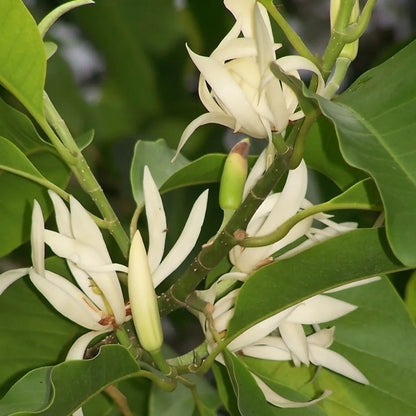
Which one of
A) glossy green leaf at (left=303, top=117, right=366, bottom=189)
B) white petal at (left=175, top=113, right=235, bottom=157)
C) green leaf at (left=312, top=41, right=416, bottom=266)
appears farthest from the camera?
glossy green leaf at (left=303, top=117, right=366, bottom=189)

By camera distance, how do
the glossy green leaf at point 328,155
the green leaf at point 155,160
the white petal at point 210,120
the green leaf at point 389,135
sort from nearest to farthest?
1. the green leaf at point 389,135
2. the white petal at point 210,120
3. the glossy green leaf at point 328,155
4. the green leaf at point 155,160

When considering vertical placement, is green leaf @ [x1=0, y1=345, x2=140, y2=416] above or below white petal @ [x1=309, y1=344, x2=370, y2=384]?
above

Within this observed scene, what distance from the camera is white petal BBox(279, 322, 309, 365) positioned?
67 centimetres

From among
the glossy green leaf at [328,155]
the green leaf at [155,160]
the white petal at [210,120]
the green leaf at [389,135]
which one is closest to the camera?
A: the green leaf at [389,135]

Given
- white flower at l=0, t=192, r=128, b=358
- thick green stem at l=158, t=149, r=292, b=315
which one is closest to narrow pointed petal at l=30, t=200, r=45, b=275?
white flower at l=0, t=192, r=128, b=358

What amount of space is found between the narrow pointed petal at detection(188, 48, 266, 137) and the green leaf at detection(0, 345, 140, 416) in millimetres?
193

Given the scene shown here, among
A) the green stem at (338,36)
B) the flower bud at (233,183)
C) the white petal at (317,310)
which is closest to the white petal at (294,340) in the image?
the white petal at (317,310)

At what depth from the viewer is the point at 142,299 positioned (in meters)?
0.58

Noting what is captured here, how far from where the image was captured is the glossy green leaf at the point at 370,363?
29.4 inches

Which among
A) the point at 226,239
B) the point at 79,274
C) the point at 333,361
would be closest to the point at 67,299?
the point at 79,274

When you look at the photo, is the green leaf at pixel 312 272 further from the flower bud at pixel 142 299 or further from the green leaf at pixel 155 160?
the green leaf at pixel 155 160

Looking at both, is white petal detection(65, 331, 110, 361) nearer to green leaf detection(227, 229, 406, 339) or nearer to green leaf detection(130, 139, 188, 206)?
green leaf detection(227, 229, 406, 339)

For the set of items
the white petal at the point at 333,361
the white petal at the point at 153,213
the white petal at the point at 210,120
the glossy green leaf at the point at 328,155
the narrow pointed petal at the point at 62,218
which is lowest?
the white petal at the point at 333,361

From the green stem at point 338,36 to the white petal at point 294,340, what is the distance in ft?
0.72
